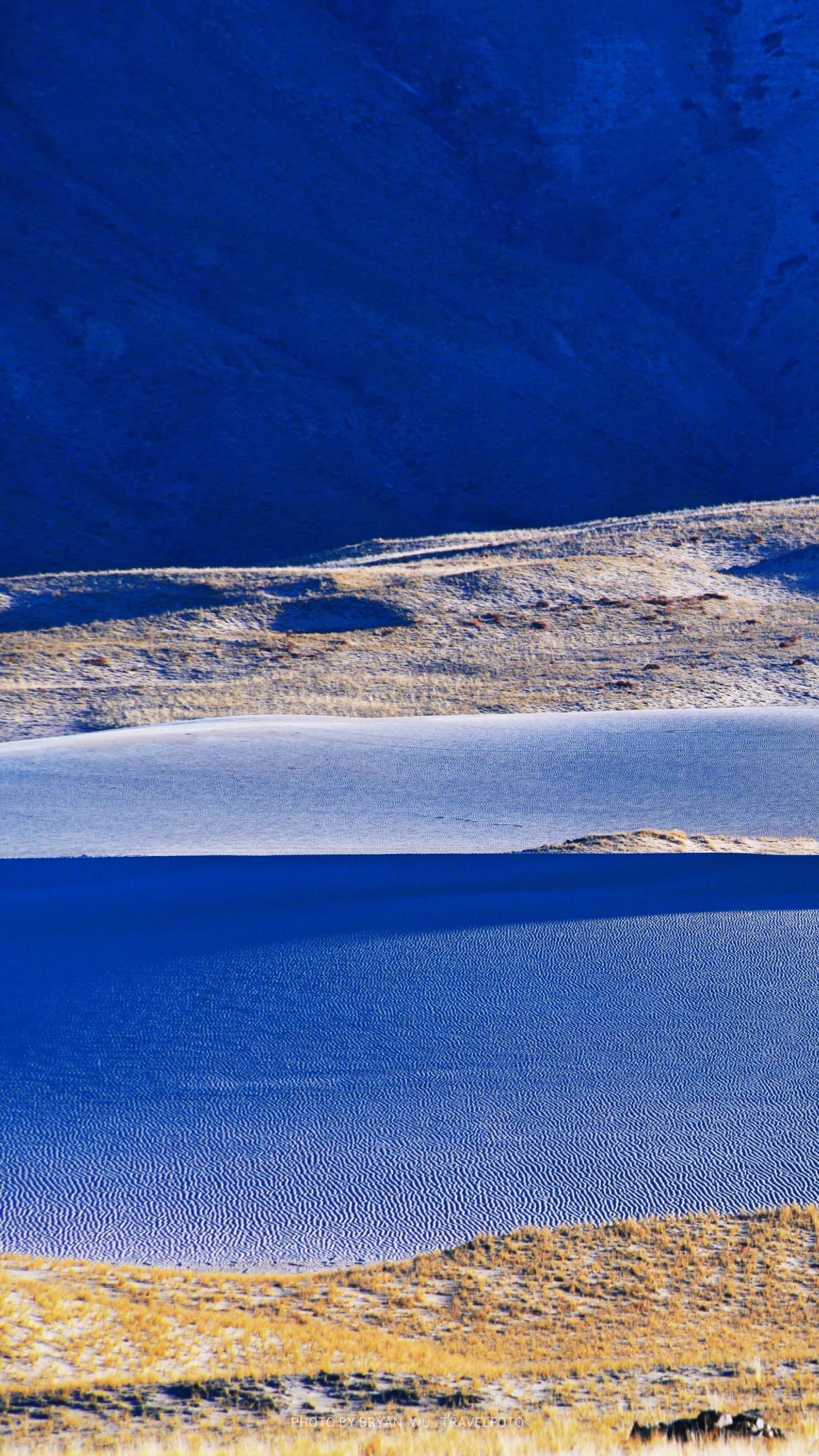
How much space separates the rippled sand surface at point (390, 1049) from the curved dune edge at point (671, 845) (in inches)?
15.0

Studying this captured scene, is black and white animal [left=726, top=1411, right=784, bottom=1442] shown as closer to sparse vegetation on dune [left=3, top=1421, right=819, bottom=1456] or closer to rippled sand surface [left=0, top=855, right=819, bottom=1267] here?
sparse vegetation on dune [left=3, top=1421, right=819, bottom=1456]

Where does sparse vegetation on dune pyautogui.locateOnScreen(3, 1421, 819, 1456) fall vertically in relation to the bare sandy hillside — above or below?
below

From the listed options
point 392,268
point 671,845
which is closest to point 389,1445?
point 671,845

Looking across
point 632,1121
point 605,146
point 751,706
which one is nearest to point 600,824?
point 632,1121

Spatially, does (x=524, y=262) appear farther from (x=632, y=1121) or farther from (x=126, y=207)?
(x=632, y=1121)

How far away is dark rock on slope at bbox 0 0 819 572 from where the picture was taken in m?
53.5

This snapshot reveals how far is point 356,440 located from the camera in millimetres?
55344

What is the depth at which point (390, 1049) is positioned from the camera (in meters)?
8.29

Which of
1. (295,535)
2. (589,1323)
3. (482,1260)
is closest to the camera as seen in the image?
(589,1323)

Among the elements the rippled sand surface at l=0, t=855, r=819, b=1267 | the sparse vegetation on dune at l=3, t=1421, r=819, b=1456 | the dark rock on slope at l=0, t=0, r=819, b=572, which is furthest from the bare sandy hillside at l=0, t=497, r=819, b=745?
the dark rock on slope at l=0, t=0, r=819, b=572

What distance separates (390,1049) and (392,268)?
185 feet

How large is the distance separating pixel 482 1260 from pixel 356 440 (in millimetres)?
51181

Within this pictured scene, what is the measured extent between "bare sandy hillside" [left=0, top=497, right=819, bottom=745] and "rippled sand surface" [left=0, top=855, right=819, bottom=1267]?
10553 mm

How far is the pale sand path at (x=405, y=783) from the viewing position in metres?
13.6
